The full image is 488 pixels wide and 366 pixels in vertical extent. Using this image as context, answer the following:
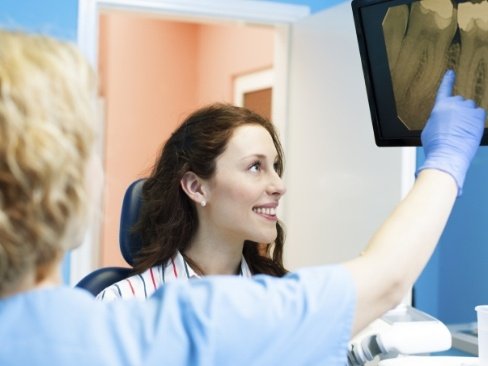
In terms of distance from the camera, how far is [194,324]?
803 millimetres

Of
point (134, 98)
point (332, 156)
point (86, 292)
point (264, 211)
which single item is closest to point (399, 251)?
point (86, 292)

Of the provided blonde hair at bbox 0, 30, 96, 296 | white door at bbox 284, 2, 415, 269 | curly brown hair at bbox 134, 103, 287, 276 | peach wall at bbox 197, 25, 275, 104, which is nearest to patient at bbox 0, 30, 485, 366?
blonde hair at bbox 0, 30, 96, 296

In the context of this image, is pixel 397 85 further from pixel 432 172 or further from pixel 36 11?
pixel 36 11

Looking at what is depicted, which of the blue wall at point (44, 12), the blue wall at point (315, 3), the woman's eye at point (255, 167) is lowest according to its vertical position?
the woman's eye at point (255, 167)

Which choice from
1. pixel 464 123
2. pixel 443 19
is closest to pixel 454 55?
pixel 443 19

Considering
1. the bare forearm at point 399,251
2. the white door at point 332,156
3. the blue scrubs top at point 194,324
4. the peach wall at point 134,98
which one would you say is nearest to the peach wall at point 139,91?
the peach wall at point 134,98

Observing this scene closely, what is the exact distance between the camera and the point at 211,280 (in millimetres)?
841

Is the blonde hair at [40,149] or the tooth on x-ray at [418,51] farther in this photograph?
the tooth on x-ray at [418,51]

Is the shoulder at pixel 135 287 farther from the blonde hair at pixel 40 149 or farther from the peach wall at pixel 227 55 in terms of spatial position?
the peach wall at pixel 227 55

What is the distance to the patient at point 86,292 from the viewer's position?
28.5 inches

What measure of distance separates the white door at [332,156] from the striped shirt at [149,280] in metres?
0.77

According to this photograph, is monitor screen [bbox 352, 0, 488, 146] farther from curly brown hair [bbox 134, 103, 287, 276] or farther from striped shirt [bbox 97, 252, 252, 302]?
striped shirt [bbox 97, 252, 252, 302]

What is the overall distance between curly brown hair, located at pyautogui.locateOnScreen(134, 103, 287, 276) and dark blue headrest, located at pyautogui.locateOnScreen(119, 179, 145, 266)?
0.05 ft

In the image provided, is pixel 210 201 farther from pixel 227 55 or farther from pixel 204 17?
pixel 227 55
